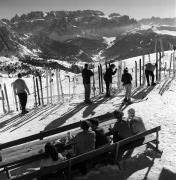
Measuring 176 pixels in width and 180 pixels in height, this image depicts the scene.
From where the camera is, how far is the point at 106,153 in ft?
32.4

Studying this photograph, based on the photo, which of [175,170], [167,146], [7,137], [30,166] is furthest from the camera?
[7,137]

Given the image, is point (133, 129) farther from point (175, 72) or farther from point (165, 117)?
point (175, 72)

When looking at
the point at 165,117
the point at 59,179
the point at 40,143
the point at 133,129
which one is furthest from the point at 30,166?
the point at 165,117

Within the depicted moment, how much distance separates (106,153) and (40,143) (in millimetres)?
2233

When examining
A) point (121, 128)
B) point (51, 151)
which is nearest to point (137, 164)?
point (121, 128)

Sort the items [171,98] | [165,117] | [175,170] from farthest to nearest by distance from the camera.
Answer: [171,98], [165,117], [175,170]

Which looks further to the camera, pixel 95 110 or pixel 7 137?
pixel 95 110

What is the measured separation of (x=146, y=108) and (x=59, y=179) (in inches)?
372

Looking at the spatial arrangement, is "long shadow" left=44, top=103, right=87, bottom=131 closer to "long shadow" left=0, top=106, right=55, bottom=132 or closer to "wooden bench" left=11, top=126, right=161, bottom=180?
"long shadow" left=0, top=106, right=55, bottom=132

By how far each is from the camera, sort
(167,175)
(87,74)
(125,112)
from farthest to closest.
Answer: (87,74) < (125,112) < (167,175)

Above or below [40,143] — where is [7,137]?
below

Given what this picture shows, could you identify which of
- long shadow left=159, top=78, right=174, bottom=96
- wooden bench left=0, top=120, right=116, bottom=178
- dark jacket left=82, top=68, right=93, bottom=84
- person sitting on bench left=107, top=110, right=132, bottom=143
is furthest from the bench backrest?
long shadow left=159, top=78, right=174, bottom=96

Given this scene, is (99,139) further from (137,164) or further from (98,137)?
(137,164)

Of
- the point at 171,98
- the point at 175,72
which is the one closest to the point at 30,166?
the point at 171,98
